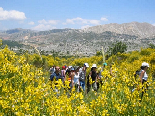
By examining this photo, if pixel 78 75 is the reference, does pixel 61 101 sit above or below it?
above

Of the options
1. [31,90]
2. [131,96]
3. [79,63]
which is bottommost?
[79,63]

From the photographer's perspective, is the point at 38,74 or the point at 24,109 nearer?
the point at 24,109

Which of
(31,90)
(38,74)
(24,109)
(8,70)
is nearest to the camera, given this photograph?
(24,109)

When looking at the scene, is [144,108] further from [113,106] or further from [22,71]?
[22,71]

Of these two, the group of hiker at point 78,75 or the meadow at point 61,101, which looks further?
the group of hiker at point 78,75

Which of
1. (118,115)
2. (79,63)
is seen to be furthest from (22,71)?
(79,63)

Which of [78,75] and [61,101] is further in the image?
[78,75]

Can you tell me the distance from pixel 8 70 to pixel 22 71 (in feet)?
1.00

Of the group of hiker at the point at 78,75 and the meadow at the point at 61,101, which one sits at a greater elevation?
the meadow at the point at 61,101

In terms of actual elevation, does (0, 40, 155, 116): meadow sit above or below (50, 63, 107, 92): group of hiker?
above

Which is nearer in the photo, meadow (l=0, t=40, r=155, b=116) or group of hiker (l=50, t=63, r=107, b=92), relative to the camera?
meadow (l=0, t=40, r=155, b=116)

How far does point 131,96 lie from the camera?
284 centimetres

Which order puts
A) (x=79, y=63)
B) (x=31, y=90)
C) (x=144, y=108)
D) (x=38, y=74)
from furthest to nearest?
(x=79, y=63), (x=38, y=74), (x=144, y=108), (x=31, y=90)

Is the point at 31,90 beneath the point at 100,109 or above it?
above
